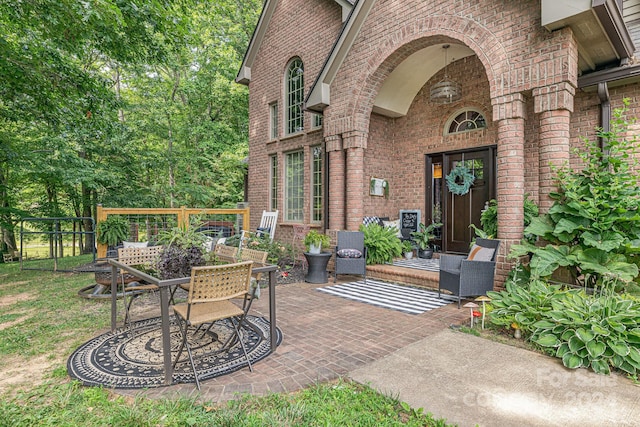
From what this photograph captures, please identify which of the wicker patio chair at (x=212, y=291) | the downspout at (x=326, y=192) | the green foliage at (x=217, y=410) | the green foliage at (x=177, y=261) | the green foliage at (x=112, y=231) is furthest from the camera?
the downspout at (x=326, y=192)

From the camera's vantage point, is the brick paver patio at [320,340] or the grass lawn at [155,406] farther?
the brick paver patio at [320,340]

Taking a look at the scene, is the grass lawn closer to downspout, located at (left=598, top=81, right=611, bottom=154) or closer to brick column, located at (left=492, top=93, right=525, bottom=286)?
brick column, located at (left=492, top=93, right=525, bottom=286)

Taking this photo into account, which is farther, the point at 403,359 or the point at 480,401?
the point at 403,359

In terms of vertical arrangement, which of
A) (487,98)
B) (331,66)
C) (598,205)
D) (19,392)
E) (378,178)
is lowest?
(19,392)

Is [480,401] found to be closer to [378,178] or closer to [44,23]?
[378,178]

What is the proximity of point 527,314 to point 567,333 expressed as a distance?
456mm

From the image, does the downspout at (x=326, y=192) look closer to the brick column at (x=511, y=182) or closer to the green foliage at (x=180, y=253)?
the brick column at (x=511, y=182)

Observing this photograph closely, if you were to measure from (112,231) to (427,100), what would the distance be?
7.20m

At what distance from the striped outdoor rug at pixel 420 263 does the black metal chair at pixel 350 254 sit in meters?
0.87

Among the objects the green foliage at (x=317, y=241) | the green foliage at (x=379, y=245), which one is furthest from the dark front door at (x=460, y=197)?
the green foliage at (x=317, y=241)

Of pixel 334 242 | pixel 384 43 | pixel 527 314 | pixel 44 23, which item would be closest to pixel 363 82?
pixel 384 43

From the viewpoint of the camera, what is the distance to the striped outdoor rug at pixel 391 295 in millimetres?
4538

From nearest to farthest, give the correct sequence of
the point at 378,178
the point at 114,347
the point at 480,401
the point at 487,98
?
1. the point at 480,401
2. the point at 114,347
3. the point at 487,98
4. the point at 378,178

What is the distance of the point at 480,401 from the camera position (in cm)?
218
